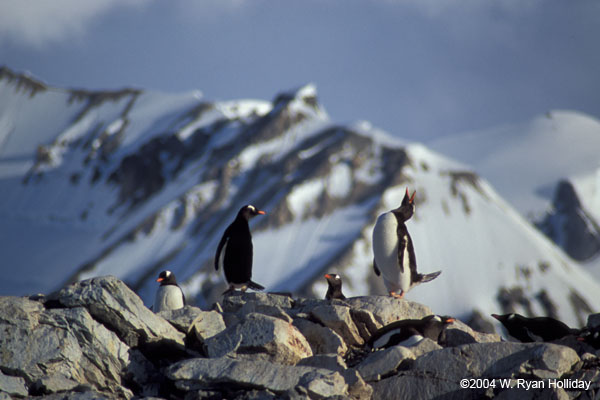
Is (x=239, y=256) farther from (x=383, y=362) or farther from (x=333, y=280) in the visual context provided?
(x=383, y=362)

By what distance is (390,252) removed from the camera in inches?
589

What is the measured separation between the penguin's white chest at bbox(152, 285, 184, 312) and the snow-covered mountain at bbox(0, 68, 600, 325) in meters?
101

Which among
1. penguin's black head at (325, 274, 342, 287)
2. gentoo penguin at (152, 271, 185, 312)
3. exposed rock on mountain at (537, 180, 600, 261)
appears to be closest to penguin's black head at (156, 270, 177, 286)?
gentoo penguin at (152, 271, 185, 312)

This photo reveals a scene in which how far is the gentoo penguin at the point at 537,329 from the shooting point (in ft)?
40.1

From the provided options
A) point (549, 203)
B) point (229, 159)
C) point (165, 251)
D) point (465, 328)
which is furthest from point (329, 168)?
point (465, 328)

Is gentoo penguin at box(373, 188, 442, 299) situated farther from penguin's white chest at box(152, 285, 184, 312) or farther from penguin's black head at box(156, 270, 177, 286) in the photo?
penguin's black head at box(156, 270, 177, 286)

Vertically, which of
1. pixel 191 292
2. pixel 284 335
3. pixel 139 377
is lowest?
pixel 191 292

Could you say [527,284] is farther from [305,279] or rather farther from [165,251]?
[165,251]

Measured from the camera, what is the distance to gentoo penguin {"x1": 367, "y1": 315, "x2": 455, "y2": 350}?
11.0 meters

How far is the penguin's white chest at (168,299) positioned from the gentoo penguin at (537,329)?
22.9 ft

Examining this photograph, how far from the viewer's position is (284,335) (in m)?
10.0

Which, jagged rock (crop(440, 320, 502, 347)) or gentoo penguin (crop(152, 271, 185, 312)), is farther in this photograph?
gentoo penguin (crop(152, 271, 185, 312))

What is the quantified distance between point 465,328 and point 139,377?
573cm

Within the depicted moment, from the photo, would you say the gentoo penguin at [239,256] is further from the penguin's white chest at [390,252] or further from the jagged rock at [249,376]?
the jagged rock at [249,376]
